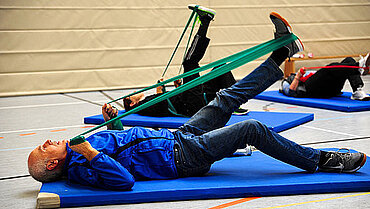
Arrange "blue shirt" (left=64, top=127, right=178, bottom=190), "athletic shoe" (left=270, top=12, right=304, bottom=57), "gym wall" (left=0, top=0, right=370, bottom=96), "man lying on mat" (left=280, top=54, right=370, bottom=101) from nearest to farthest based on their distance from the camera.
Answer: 1. "blue shirt" (left=64, top=127, right=178, bottom=190)
2. "athletic shoe" (left=270, top=12, right=304, bottom=57)
3. "man lying on mat" (left=280, top=54, right=370, bottom=101)
4. "gym wall" (left=0, top=0, right=370, bottom=96)

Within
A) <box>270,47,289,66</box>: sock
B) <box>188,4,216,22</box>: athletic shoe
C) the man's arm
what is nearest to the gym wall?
<box>188,4,216,22</box>: athletic shoe

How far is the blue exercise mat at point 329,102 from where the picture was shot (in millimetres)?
5039

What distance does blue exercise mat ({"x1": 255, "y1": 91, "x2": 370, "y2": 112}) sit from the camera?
5039 millimetres

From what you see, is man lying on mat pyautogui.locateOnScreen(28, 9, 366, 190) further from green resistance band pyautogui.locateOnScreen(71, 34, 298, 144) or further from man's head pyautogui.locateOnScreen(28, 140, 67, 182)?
green resistance band pyautogui.locateOnScreen(71, 34, 298, 144)

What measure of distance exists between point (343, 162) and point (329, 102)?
300 centimetres

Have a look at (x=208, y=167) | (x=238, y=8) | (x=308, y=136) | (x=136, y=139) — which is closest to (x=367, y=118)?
(x=308, y=136)

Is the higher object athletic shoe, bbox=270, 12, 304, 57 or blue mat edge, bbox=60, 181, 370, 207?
athletic shoe, bbox=270, 12, 304, 57

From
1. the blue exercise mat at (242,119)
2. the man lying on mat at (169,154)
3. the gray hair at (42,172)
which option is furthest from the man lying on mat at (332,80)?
the gray hair at (42,172)

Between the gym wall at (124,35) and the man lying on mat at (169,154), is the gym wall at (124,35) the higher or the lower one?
the higher one

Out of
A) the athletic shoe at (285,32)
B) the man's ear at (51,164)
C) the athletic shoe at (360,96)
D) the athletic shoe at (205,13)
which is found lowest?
the athletic shoe at (360,96)

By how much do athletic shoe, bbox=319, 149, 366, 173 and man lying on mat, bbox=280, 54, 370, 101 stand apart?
9.93ft

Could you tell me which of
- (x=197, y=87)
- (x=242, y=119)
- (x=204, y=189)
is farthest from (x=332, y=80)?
(x=204, y=189)

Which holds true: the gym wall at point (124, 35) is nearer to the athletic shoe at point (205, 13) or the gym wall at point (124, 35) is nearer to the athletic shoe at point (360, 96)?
the athletic shoe at point (360, 96)

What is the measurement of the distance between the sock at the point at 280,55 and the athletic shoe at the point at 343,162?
63 centimetres
